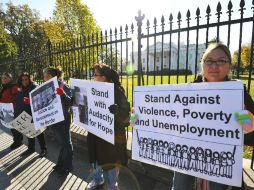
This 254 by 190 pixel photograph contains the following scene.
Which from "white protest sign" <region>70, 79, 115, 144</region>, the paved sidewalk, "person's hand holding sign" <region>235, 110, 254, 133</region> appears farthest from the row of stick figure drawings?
the paved sidewalk

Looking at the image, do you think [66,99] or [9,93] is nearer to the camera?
[66,99]

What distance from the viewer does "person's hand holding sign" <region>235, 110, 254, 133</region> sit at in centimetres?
206

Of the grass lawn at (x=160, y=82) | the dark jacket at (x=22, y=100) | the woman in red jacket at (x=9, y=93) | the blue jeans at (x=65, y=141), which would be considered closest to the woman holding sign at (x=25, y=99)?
the dark jacket at (x=22, y=100)

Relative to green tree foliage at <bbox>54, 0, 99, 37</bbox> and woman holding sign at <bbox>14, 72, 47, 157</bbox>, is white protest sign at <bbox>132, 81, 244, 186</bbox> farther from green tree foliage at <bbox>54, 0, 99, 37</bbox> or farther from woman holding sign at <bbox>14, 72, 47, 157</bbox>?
green tree foliage at <bbox>54, 0, 99, 37</bbox>

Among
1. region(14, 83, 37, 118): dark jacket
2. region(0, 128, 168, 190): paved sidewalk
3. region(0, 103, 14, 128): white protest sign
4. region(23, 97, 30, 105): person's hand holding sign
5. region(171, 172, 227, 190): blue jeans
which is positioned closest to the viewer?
region(171, 172, 227, 190): blue jeans

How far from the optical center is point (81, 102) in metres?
4.15

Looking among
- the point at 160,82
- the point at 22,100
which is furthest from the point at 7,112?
the point at 160,82

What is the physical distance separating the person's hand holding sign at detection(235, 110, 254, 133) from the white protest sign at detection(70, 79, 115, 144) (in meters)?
1.65

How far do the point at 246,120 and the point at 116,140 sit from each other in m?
Result: 1.89

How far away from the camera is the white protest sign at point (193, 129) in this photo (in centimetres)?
224

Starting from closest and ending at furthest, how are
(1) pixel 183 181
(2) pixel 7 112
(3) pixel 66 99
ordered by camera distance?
(1) pixel 183 181 → (3) pixel 66 99 → (2) pixel 7 112

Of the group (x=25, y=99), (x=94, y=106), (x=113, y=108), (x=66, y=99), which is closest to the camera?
(x=113, y=108)

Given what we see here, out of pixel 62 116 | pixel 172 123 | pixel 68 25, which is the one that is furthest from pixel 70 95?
pixel 68 25

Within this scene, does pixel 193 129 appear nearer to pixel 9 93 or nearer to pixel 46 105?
pixel 46 105
